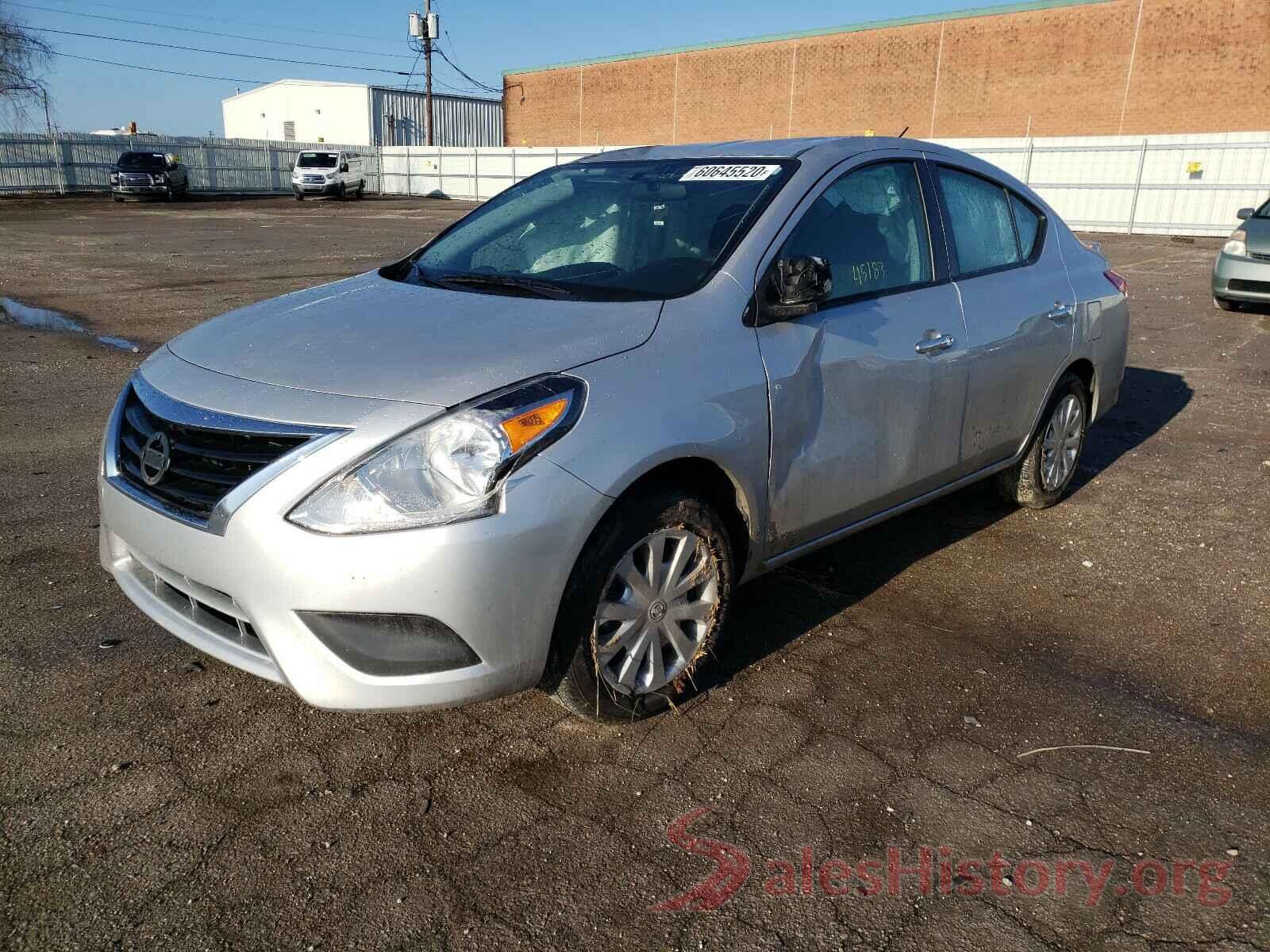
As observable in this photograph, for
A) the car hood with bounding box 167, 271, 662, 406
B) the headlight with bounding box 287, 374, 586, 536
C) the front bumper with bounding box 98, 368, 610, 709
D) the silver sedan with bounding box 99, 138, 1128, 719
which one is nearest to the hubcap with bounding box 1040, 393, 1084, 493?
the silver sedan with bounding box 99, 138, 1128, 719

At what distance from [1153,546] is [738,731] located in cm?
271

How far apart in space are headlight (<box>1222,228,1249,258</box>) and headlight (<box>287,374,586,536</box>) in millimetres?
11488

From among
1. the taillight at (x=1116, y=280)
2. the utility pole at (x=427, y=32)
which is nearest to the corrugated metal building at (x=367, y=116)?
the utility pole at (x=427, y=32)

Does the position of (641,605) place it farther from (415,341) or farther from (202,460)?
(202,460)

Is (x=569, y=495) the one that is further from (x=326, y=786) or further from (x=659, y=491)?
(x=326, y=786)

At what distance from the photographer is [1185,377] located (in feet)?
27.5

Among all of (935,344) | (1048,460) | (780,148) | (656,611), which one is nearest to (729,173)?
(780,148)

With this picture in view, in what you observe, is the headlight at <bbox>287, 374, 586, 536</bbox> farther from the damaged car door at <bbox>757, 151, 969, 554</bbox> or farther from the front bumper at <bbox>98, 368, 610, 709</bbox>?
the damaged car door at <bbox>757, 151, 969, 554</bbox>

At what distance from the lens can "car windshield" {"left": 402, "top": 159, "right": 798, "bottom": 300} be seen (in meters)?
3.31

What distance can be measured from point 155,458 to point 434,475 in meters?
0.88

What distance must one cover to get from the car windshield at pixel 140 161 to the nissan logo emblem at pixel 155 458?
35.6m

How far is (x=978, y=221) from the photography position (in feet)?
14.2

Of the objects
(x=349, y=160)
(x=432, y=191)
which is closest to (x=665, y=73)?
(x=432, y=191)

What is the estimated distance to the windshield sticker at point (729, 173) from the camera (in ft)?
11.7
